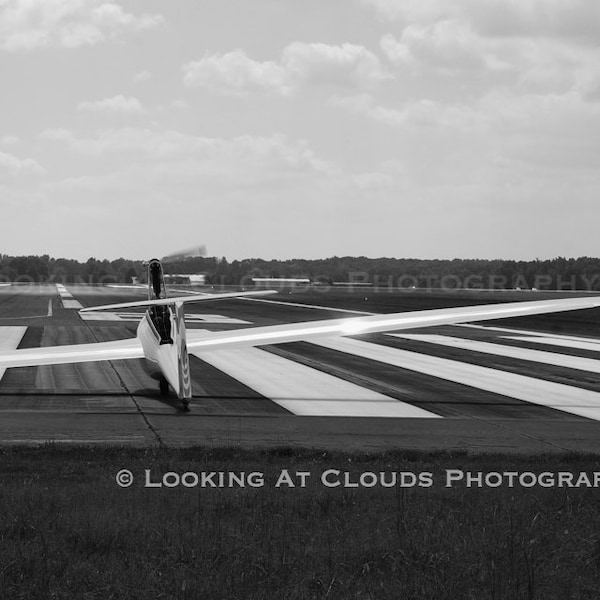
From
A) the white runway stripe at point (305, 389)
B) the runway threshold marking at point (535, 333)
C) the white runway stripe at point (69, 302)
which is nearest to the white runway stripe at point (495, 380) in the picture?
the white runway stripe at point (305, 389)

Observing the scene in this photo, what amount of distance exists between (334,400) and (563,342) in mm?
23005

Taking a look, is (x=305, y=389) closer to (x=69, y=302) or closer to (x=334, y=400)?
(x=334, y=400)

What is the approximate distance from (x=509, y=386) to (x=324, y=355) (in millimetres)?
9564

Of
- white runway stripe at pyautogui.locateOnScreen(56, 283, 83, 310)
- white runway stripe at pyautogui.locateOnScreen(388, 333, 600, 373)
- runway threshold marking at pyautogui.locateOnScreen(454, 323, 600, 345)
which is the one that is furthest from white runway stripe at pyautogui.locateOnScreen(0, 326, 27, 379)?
white runway stripe at pyautogui.locateOnScreen(56, 283, 83, 310)

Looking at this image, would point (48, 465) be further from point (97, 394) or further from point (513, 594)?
point (97, 394)

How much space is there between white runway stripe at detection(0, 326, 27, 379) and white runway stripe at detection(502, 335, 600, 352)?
75.8 ft

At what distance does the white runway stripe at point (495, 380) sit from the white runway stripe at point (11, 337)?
1286cm

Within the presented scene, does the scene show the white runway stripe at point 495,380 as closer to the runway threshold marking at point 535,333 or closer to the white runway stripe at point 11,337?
the runway threshold marking at point 535,333

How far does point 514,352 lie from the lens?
3506 centimetres

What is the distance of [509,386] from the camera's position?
80.1 ft

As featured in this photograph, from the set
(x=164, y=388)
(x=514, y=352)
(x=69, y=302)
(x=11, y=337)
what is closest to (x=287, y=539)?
(x=164, y=388)

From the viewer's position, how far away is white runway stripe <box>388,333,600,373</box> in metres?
30.7

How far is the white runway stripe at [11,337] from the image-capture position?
3475cm

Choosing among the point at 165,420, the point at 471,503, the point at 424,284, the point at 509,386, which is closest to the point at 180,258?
the point at 165,420
